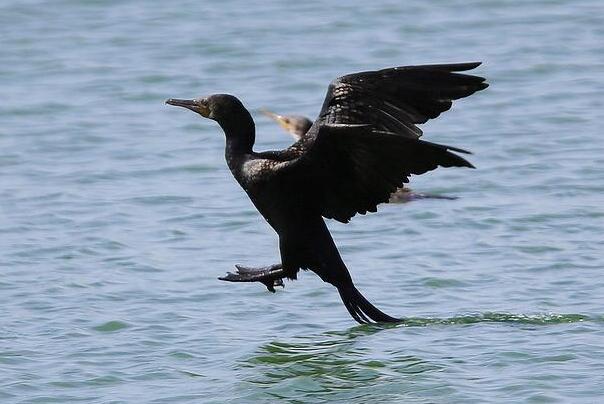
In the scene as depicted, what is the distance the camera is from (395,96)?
8859 millimetres

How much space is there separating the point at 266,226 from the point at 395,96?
3.42 meters

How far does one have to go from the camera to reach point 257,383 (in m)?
8.53

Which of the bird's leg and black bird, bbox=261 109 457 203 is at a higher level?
black bird, bbox=261 109 457 203

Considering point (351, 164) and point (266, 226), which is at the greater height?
point (351, 164)

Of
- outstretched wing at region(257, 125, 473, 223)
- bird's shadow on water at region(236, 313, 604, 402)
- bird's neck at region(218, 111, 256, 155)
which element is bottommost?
bird's shadow on water at region(236, 313, 604, 402)

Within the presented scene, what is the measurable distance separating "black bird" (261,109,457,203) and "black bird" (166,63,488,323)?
3301 millimetres

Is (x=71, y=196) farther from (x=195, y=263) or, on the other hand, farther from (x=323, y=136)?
(x=323, y=136)

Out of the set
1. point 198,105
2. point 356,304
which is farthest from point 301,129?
point 356,304

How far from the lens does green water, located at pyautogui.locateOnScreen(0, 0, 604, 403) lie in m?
8.69

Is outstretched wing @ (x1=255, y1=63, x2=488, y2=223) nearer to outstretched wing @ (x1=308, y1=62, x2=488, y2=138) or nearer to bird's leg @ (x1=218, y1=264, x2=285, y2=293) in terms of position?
outstretched wing @ (x1=308, y1=62, x2=488, y2=138)

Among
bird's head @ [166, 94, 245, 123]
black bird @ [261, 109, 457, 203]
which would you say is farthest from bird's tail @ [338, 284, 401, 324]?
black bird @ [261, 109, 457, 203]

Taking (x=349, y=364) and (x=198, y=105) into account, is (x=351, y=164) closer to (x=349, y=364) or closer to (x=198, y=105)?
(x=349, y=364)

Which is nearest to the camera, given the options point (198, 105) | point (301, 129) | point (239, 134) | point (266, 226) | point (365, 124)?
point (365, 124)

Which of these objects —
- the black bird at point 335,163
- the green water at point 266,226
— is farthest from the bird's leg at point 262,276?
the green water at point 266,226
